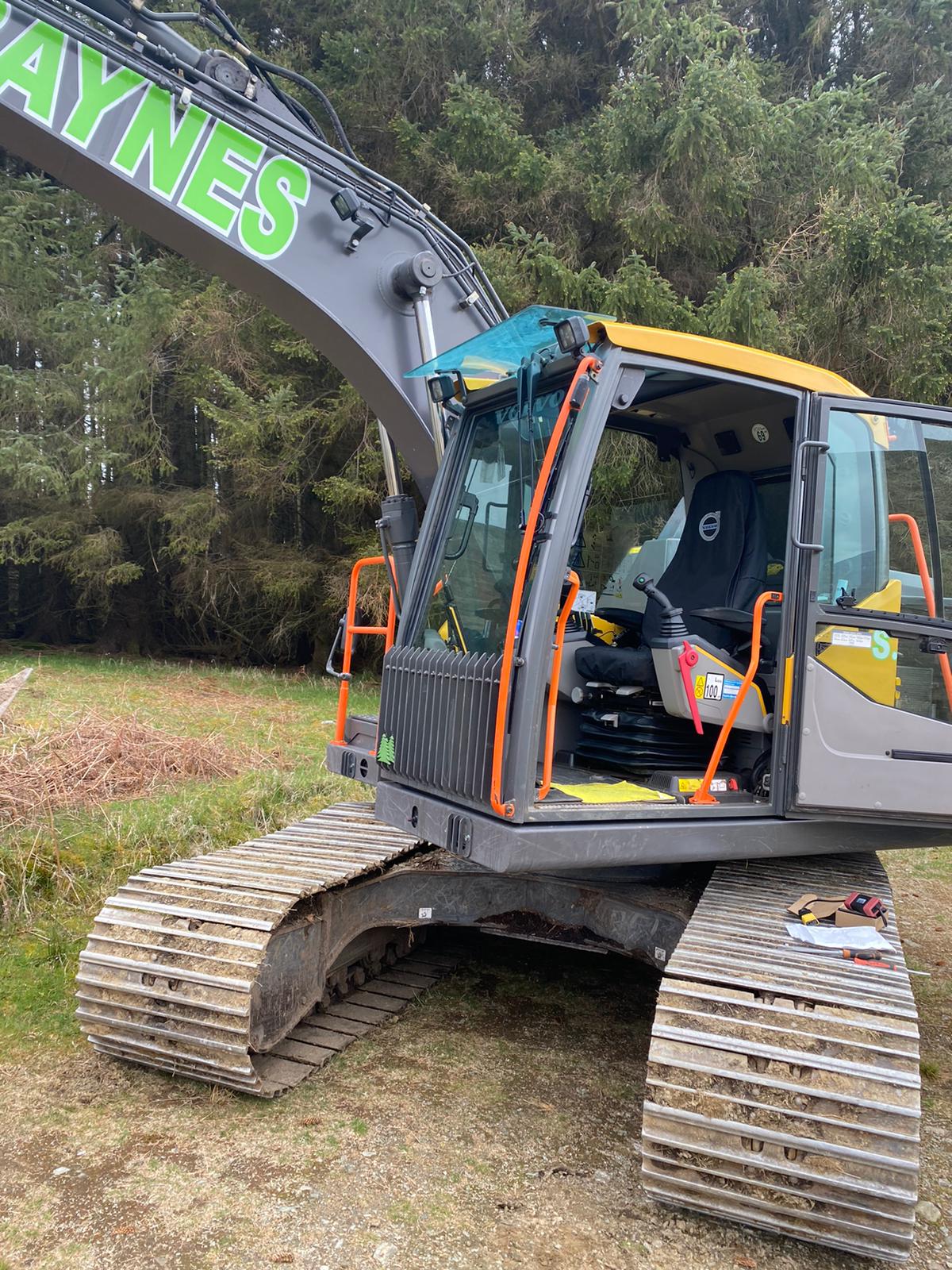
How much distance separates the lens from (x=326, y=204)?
437 cm

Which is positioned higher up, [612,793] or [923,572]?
[923,572]

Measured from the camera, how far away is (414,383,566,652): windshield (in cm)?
369

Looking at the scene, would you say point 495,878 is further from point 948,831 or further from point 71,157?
point 71,157

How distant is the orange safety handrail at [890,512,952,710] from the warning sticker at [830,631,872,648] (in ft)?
1.12

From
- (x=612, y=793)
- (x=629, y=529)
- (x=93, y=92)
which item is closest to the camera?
(x=612, y=793)

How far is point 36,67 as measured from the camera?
3777mm

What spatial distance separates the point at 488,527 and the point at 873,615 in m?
1.47

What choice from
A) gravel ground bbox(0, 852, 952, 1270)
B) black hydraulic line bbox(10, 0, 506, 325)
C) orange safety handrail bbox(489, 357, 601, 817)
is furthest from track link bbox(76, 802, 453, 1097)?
black hydraulic line bbox(10, 0, 506, 325)

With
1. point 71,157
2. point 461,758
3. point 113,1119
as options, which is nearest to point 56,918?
point 113,1119

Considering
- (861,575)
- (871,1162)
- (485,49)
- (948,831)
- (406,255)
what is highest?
(485,49)

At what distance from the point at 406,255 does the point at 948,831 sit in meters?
3.32

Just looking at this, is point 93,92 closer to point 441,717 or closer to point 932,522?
point 441,717

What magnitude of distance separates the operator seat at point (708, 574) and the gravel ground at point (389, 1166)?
1543 mm

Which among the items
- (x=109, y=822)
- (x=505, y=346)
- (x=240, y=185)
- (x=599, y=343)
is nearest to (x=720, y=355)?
(x=599, y=343)
